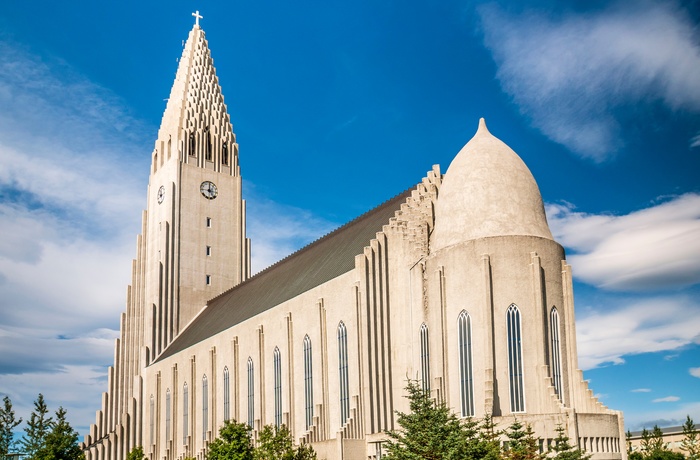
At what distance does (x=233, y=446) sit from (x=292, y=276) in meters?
16.6

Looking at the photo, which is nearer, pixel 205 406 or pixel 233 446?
pixel 233 446

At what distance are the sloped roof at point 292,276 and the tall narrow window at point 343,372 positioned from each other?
3.63 meters

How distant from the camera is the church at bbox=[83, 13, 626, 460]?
1683 inches

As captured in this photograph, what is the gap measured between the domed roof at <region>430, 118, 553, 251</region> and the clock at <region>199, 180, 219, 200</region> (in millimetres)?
37445

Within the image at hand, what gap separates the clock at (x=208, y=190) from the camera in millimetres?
81625

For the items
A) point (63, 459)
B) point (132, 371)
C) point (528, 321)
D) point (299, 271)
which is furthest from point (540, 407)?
point (132, 371)

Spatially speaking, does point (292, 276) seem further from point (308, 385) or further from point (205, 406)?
point (205, 406)

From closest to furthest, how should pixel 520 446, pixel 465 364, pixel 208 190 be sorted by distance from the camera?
1. pixel 520 446
2. pixel 465 364
3. pixel 208 190

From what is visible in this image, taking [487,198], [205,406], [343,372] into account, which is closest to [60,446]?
[205,406]

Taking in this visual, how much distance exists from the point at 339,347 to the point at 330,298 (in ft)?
9.78

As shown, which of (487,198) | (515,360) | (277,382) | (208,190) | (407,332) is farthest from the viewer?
(208,190)

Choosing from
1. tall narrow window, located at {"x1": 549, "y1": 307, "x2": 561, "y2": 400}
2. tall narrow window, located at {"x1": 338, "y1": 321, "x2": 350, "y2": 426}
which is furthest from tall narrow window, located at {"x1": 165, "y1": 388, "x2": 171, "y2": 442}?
tall narrow window, located at {"x1": 549, "y1": 307, "x2": 561, "y2": 400}

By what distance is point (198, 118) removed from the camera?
82938 mm

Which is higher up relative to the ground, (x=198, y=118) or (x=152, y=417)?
(x=198, y=118)
